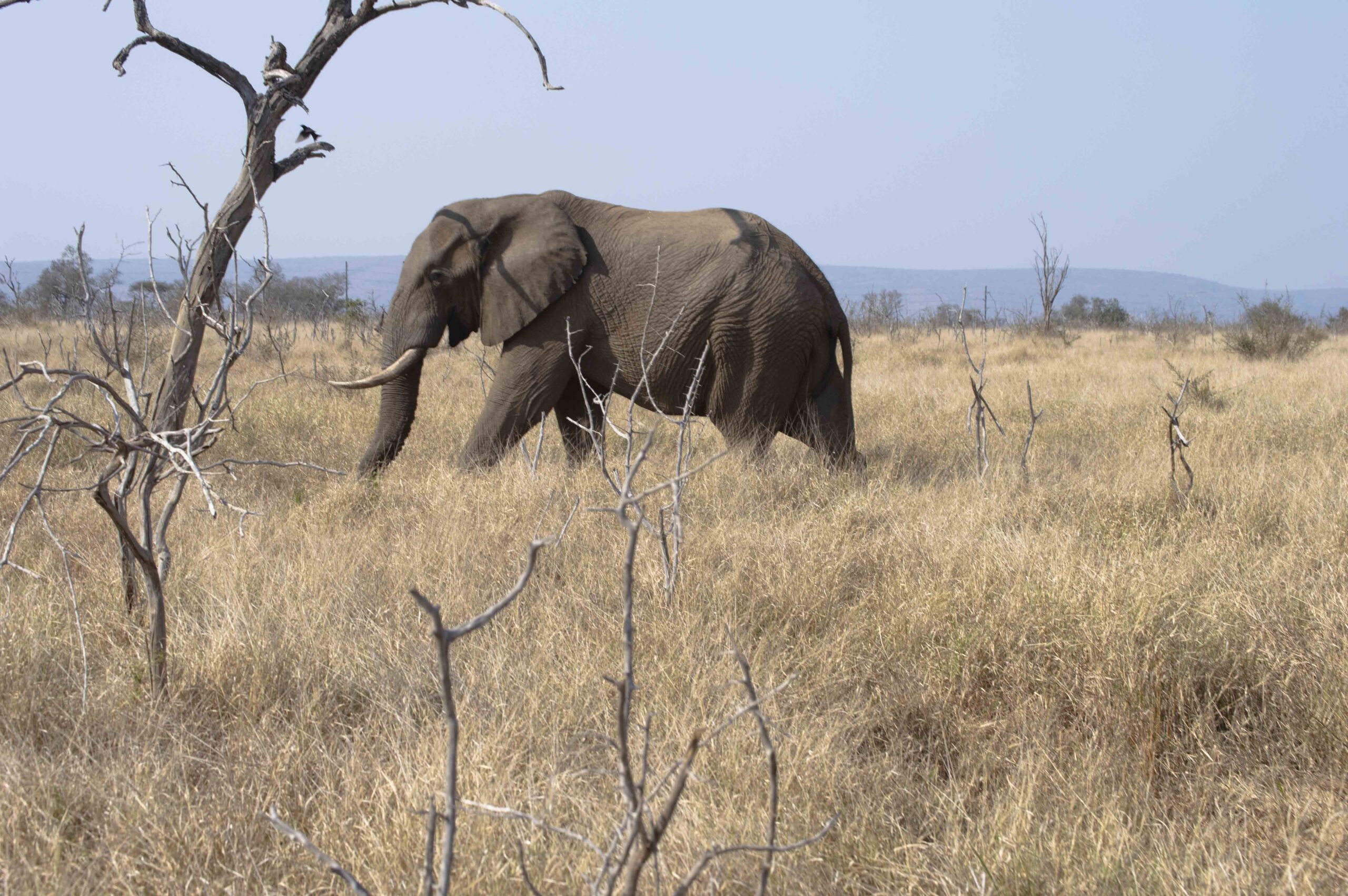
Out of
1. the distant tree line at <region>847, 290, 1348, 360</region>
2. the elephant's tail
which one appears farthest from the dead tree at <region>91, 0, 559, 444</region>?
the distant tree line at <region>847, 290, 1348, 360</region>

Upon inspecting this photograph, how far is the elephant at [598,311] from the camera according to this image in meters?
5.76

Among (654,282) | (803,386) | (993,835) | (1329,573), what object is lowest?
(993,835)

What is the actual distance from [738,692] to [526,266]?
3.65 metres

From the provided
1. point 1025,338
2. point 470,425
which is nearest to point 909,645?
point 470,425

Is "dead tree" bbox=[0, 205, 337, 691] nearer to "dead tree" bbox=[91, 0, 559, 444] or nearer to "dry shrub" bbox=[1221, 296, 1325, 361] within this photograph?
"dead tree" bbox=[91, 0, 559, 444]

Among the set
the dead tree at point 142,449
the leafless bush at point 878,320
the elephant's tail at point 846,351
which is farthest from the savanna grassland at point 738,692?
the leafless bush at point 878,320

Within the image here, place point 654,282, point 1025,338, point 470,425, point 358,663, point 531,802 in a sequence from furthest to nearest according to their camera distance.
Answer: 1. point 1025,338
2. point 470,425
3. point 654,282
4. point 358,663
5. point 531,802

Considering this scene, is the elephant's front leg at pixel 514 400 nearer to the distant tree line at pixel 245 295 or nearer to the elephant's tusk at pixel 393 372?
the elephant's tusk at pixel 393 372

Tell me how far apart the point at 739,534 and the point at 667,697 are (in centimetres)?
157

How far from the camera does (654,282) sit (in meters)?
5.75

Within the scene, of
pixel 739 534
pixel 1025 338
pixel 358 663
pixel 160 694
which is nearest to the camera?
pixel 160 694

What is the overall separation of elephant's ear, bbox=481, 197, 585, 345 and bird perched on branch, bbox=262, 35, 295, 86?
1557mm

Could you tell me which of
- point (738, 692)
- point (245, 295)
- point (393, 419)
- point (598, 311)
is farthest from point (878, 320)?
point (738, 692)

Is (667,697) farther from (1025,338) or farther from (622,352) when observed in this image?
(1025,338)
